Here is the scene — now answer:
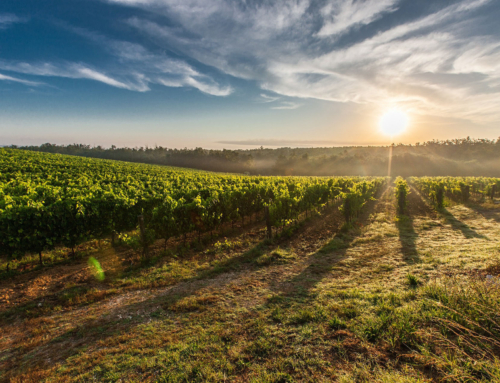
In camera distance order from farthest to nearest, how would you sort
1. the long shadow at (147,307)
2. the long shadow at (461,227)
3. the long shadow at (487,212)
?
the long shadow at (487,212)
the long shadow at (461,227)
the long shadow at (147,307)

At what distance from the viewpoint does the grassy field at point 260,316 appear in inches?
134

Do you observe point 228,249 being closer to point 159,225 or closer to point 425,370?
point 159,225

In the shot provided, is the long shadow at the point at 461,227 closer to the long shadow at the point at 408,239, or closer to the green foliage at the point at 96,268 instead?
the long shadow at the point at 408,239

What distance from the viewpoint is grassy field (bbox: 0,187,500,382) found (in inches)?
134

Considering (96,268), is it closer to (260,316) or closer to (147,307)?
(147,307)

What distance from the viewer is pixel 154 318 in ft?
16.2

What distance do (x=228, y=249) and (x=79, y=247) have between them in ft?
22.0

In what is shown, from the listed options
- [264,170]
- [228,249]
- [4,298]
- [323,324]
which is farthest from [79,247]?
[264,170]

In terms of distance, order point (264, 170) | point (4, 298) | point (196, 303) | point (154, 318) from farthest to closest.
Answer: point (264, 170)
point (4, 298)
point (196, 303)
point (154, 318)

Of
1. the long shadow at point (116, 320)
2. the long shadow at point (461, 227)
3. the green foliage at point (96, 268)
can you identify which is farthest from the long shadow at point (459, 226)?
the green foliage at point (96, 268)

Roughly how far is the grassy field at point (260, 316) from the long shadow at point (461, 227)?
2.63 feet

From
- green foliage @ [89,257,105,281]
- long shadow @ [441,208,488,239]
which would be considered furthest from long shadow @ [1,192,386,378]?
long shadow @ [441,208,488,239]

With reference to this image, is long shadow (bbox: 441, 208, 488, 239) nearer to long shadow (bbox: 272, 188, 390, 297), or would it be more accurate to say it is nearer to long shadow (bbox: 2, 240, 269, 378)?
long shadow (bbox: 272, 188, 390, 297)

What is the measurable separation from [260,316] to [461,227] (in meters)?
13.0
